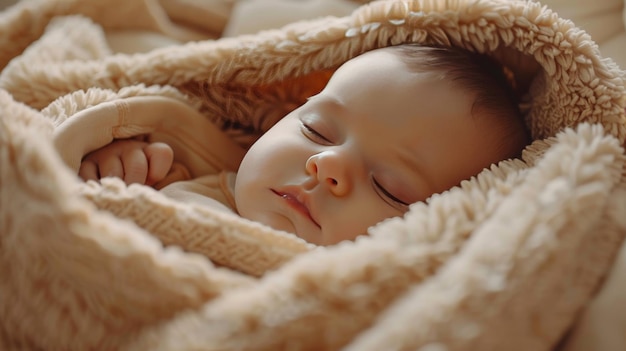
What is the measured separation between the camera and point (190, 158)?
1061mm

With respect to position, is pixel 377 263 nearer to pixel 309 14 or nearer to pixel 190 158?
pixel 190 158

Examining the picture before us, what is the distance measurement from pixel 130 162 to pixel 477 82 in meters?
0.52

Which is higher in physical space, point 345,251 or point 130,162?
point 345,251

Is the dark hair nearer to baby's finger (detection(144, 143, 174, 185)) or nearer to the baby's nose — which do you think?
the baby's nose

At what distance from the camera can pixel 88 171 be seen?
2.96ft

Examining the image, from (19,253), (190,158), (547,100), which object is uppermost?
(547,100)

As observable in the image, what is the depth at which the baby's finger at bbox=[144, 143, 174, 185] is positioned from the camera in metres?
0.97

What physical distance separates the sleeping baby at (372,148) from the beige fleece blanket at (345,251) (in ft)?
0.24

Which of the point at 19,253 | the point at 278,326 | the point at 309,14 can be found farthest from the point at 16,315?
the point at 309,14

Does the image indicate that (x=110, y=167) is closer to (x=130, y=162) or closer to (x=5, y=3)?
(x=130, y=162)

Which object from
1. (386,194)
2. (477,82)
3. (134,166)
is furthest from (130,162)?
Answer: (477,82)

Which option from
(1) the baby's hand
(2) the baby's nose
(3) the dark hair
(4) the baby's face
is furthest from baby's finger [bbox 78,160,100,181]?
(3) the dark hair

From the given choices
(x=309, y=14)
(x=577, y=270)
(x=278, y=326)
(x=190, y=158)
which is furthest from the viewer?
(x=309, y=14)

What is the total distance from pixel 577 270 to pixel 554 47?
0.36 metres
